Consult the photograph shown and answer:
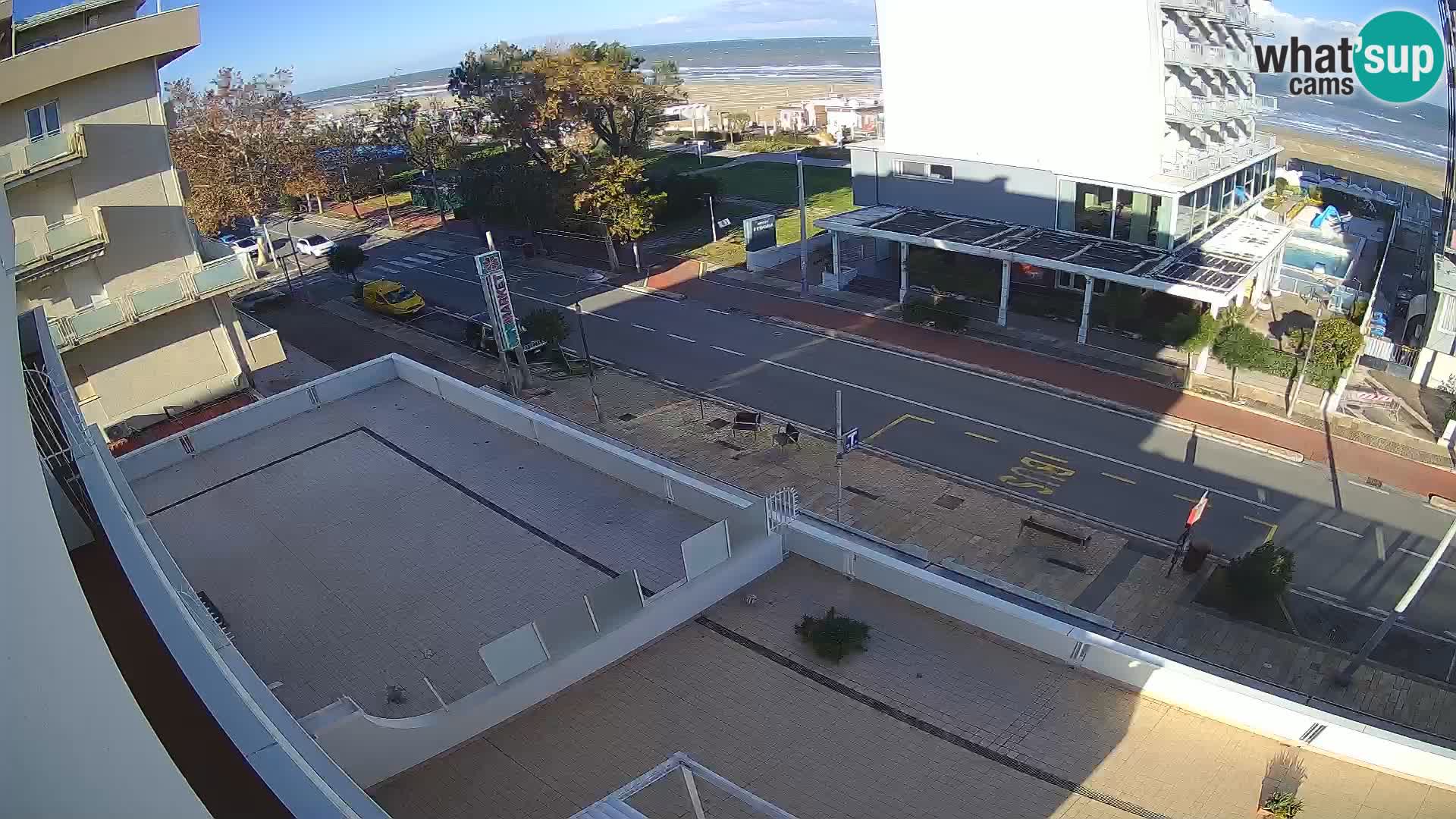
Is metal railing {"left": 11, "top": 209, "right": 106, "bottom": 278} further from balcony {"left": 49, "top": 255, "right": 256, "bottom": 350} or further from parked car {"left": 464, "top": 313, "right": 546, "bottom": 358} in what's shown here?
parked car {"left": 464, "top": 313, "right": 546, "bottom": 358}

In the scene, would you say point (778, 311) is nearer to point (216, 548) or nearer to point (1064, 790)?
point (216, 548)

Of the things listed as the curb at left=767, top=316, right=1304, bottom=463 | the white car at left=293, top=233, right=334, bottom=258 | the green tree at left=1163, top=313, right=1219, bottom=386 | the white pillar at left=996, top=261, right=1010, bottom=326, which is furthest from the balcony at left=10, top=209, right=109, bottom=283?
the green tree at left=1163, top=313, right=1219, bottom=386

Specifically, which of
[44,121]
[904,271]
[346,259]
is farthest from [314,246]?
[904,271]

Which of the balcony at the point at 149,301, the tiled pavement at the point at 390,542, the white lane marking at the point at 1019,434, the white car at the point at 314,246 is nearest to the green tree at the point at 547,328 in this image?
the white lane marking at the point at 1019,434

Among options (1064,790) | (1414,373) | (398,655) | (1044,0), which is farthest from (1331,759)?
(1044,0)

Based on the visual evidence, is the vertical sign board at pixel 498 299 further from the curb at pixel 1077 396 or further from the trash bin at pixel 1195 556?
the trash bin at pixel 1195 556

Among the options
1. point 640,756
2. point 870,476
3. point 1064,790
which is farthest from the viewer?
point 870,476
